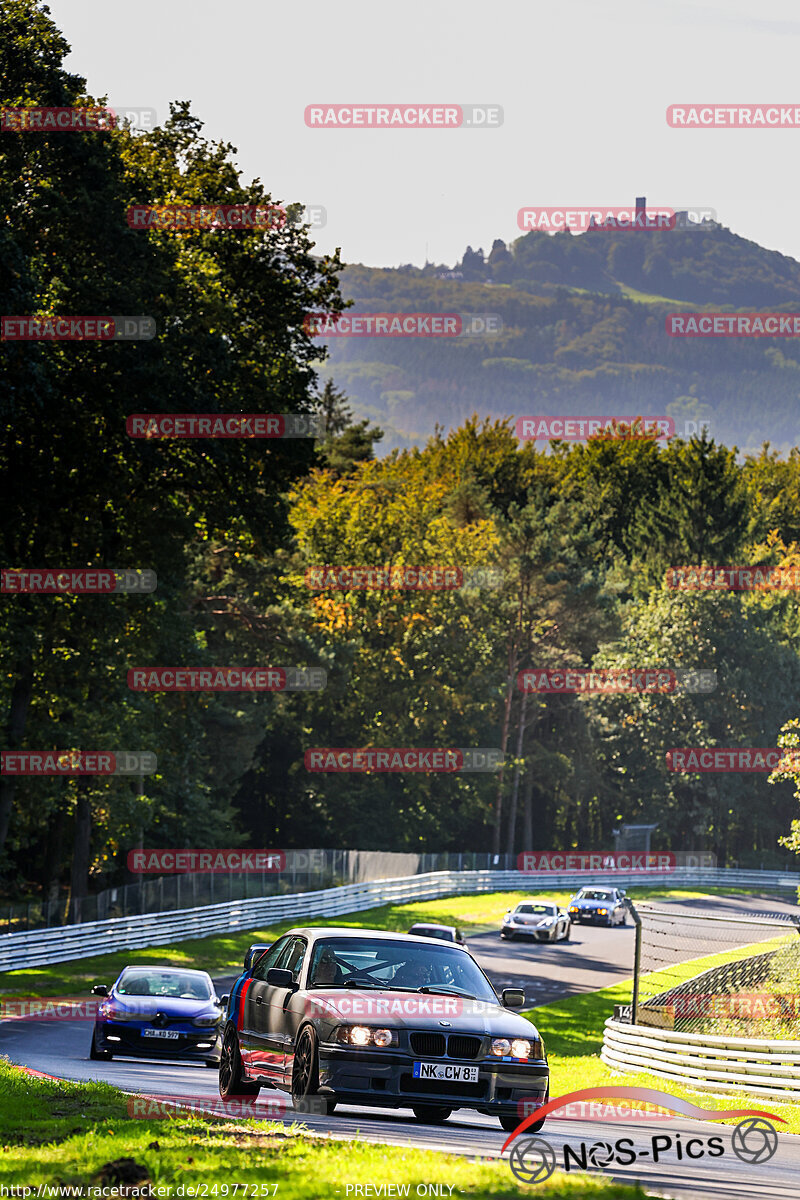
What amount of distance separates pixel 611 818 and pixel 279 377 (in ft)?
224

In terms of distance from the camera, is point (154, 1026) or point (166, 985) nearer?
point (154, 1026)

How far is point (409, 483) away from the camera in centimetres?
8438

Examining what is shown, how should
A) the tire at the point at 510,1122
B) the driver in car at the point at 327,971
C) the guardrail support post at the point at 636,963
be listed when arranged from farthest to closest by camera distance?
1. the guardrail support post at the point at 636,963
2. the driver in car at the point at 327,971
3. the tire at the point at 510,1122

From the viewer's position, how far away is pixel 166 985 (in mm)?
18734

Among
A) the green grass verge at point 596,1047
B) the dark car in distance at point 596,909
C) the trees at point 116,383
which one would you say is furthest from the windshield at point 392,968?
the dark car in distance at point 596,909

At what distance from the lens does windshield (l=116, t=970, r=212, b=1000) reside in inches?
726

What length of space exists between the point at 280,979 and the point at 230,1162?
2.82m

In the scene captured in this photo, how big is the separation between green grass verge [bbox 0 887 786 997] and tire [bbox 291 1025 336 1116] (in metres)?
7.94

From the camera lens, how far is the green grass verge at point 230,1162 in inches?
283

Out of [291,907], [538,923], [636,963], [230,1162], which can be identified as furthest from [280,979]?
[291,907]

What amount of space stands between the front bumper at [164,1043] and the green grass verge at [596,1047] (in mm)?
4419

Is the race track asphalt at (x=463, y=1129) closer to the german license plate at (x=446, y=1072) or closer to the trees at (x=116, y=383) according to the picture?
the german license plate at (x=446, y=1072)

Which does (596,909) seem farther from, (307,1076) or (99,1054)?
(307,1076)

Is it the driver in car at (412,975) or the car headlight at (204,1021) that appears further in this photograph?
the car headlight at (204,1021)
